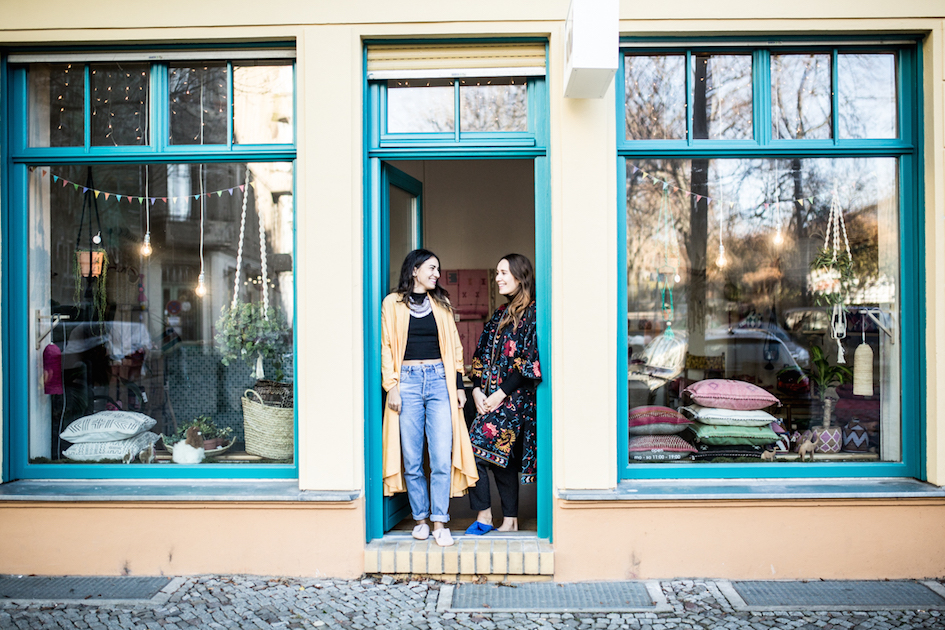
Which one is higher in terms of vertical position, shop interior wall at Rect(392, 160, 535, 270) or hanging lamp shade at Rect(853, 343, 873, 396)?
→ shop interior wall at Rect(392, 160, 535, 270)

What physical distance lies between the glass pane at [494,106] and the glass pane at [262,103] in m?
1.16

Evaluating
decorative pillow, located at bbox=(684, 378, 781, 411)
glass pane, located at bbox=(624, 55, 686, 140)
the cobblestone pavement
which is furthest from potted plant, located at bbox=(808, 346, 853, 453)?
glass pane, located at bbox=(624, 55, 686, 140)

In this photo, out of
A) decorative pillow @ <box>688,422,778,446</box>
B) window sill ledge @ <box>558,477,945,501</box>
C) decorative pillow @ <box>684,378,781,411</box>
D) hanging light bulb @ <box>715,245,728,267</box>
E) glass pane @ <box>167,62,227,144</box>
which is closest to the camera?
window sill ledge @ <box>558,477,945,501</box>

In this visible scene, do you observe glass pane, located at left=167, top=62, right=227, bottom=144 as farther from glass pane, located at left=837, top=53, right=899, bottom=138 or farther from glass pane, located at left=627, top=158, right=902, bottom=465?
glass pane, located at left=837, top=53, right=899, bottom=138

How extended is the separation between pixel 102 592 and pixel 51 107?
3125 mm

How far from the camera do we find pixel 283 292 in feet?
14.7

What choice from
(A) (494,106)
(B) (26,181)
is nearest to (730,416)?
(A) (494,106)

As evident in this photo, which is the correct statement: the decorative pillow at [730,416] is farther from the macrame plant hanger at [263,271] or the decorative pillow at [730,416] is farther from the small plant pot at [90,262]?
the small plant pot at [90,262]

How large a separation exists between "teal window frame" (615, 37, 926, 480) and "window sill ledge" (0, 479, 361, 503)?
2055 millimetres

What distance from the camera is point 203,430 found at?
4.49 metres

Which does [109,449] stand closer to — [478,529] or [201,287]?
[201,287]

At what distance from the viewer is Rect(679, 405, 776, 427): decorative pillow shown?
444cm

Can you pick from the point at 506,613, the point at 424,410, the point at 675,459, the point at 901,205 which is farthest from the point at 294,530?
the point at 901,205

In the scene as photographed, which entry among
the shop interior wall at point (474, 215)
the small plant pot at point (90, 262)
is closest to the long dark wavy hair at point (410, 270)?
the small plant pot at point (90, 262)
